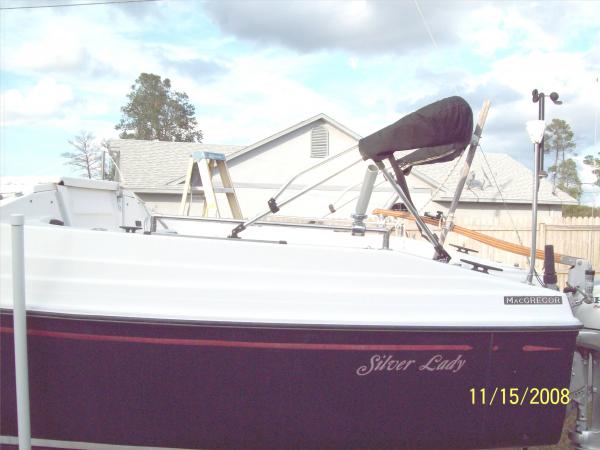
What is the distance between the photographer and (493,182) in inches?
754

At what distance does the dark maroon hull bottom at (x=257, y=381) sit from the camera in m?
2.51

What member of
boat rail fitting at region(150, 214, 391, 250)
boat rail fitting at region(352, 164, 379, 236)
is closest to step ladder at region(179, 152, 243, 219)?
boat rail fitting at region(150, 214, 391, 250)

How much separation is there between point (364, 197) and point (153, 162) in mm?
17143

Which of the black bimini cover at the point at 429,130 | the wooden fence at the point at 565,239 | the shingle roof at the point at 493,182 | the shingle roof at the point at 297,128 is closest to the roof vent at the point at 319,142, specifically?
the shingle roof at the point at 297,128

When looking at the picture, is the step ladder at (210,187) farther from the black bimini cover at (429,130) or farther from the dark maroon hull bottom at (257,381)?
the dark maroon hull bottom at (257,381)

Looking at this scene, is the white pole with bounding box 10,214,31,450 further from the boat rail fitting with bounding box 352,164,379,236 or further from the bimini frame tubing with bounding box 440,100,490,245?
the bimini frame tubing with bounding box 440,100,490,245

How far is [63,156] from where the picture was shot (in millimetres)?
25547

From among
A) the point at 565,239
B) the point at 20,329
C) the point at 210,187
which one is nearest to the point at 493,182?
the point at 565,239

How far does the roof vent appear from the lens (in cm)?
1755

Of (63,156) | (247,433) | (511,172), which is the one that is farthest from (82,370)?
(63,156)

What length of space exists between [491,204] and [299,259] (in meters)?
16.9

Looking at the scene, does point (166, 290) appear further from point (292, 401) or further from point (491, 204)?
point (491, 204)
